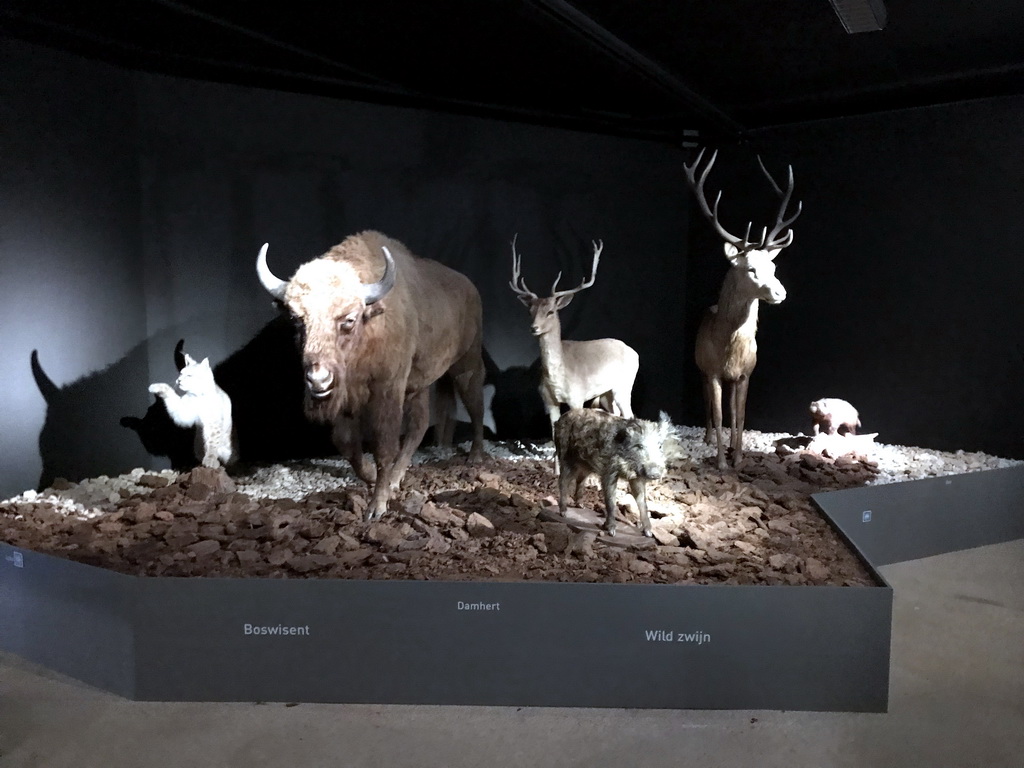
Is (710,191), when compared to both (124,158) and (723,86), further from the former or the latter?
(124,158)

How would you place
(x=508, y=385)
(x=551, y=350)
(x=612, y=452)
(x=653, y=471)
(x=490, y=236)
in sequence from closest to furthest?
(x=653, y=471), (x=612, y=452), (x=551, y=350), (x=490, y=236), (x=508, y=385)

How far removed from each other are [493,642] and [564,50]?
3.83 metres

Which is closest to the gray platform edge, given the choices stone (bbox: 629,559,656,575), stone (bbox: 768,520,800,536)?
stone (bbox: 768,520,800,536)

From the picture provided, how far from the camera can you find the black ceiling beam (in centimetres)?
436

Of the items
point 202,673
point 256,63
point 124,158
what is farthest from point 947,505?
point 124,158

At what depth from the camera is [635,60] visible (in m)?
5.16

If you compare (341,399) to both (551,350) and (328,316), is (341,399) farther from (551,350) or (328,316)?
(551,350)

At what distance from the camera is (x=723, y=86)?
19.4ft

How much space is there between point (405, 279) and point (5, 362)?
8.23ft

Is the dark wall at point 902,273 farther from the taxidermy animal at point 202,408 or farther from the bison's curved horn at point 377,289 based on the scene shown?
the taxidermy animal at point 202,408

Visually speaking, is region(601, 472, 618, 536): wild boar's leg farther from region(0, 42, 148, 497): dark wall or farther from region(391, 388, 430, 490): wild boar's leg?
region(0, 42, 148, 497): dark wall

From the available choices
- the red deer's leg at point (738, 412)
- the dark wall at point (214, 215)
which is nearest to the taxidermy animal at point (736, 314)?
the red deer's leg at point (738, 412)

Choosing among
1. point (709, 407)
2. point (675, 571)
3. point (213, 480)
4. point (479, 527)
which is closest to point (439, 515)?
point (479, 527)

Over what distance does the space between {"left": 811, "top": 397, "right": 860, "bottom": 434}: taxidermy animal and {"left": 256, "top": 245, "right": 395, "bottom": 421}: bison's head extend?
12.7ft
